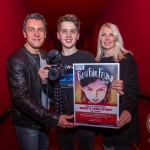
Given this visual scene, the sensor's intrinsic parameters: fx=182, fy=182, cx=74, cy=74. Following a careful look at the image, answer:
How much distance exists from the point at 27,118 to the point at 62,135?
355 millimetres

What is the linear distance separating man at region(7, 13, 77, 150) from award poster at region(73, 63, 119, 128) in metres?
0.16

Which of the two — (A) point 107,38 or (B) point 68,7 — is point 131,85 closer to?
(A) point 107,38

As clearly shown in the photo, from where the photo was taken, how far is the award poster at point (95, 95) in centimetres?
128

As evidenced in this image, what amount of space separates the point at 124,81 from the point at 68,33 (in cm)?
61

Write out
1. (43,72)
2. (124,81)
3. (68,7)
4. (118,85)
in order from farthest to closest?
(68,7)
(124,81)
(43,72)
(118,85)

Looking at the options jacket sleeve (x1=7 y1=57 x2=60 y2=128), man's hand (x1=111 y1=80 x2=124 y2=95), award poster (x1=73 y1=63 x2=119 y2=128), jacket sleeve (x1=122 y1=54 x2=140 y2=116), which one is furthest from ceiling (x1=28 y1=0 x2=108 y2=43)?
man's hand (x1=111 y1=80 x2=124 y2=95)

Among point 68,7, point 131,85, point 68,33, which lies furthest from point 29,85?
point 68,7

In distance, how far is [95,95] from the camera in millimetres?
1314

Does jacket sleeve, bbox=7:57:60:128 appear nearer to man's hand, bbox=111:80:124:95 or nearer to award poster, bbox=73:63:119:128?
award poster, bbox=73:63:119:128

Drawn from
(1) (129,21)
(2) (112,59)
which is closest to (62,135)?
(2) (112,59)

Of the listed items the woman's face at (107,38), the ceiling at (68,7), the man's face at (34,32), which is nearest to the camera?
the man's face at (34,32)

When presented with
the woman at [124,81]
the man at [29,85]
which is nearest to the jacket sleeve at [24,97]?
the man at [29,85]

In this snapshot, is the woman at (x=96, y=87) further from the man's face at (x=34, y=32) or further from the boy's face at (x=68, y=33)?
the man's face at (x=34, y=32)

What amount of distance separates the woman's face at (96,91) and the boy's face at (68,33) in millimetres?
440
